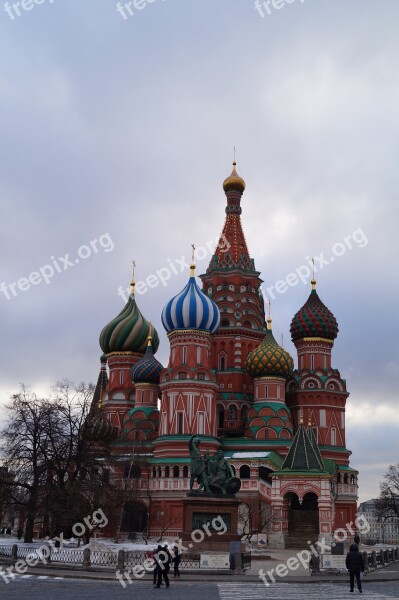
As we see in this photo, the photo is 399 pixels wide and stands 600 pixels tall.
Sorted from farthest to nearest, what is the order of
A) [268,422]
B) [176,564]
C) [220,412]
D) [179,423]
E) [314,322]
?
[314,322], [220,412], [268,422], [179,423], [176,564]

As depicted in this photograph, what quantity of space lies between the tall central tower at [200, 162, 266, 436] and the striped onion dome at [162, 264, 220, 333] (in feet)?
21.3

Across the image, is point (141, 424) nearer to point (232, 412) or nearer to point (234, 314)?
point (232, 412)

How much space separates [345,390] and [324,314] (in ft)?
22.4

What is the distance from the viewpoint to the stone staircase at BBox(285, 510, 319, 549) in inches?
1816

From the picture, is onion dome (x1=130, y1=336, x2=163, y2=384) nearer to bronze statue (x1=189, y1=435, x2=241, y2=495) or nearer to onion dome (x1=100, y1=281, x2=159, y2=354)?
onion dome (x1=100, y1=281, x2=159, y2=354)

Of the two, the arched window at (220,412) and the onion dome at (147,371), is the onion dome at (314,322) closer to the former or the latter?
the arched window at (220,412)

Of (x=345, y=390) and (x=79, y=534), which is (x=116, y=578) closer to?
(x=79, y=534)

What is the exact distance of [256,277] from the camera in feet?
215

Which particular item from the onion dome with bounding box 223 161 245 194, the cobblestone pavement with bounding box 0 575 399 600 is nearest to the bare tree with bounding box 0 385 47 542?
the cobblestone pavement with bounding box 0 575 399 600

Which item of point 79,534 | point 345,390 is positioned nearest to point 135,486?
point 79,534

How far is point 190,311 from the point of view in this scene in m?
54.8

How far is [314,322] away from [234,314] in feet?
22.9

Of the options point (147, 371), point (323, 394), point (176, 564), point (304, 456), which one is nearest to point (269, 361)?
point (323, 394)

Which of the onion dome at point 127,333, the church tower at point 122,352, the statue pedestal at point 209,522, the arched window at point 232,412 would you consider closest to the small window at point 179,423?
the arched window at point 232,412
